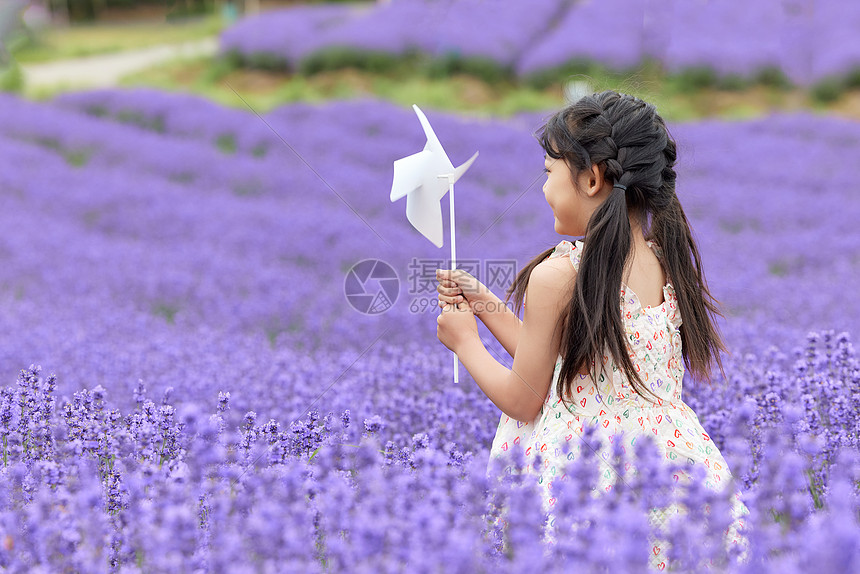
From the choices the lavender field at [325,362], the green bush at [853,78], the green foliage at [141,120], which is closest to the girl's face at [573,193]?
the lavender field at [325,362]

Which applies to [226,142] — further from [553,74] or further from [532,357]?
[532,357]

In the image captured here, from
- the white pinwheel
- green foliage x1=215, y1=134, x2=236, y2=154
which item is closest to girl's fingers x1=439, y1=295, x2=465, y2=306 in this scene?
the white pinwheel

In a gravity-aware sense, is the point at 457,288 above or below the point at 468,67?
above

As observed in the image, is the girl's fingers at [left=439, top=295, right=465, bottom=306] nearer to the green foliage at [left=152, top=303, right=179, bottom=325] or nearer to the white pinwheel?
the white pinwheel

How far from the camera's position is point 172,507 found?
1.26m

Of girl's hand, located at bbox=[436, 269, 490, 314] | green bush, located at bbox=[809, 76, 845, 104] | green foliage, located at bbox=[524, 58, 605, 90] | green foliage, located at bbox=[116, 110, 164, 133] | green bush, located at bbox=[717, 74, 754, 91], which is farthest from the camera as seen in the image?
green foliage, located at bbox=[524, 58, 605, 90]

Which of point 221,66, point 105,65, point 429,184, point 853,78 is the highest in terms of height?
point 429,184

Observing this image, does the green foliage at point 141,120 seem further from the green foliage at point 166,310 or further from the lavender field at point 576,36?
the green foliage at point 166,310

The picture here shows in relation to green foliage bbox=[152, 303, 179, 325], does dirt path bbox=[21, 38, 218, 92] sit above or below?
below

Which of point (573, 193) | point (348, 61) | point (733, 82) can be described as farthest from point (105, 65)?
point (573, 193)

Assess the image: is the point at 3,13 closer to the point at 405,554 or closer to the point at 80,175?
the point at 80,175

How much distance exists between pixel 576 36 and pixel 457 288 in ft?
52.1

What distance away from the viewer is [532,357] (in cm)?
199

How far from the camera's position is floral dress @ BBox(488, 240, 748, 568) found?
2.01 m
